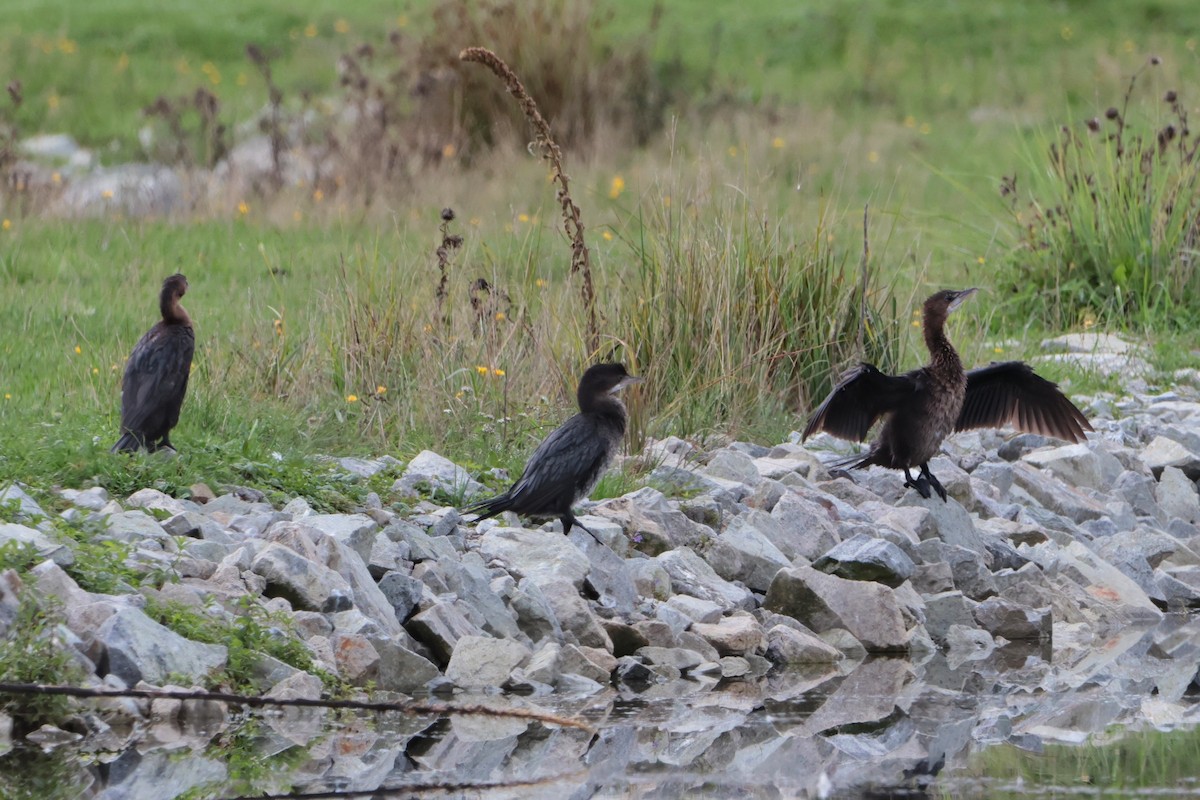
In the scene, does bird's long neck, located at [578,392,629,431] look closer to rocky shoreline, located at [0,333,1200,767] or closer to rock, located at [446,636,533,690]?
rocky shoreline, located at [0,333,1200,767]

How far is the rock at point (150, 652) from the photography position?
4.59 metres

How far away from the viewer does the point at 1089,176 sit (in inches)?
426

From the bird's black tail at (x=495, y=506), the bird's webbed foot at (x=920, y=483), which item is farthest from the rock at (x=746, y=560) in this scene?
the bird's webbed foot at (x=920, y=483)

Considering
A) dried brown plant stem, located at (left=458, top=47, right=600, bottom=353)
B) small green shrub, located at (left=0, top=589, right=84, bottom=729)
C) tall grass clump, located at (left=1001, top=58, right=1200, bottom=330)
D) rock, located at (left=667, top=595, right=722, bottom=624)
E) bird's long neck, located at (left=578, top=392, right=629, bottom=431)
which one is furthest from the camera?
tall grass clump, located at (left=1001, top=58, right=1200, bottom=330)

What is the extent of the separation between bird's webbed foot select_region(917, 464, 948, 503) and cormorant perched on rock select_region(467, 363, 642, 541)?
145cm

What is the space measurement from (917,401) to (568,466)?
160cm

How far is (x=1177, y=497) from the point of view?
25.6 feet

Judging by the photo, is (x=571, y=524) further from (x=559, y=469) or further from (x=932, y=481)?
(x=932, y=481)

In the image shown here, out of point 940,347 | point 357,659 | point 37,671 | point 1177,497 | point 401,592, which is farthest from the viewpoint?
point 1177,497

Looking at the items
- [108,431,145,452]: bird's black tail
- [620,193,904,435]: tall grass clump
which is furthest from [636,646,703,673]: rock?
[620,193,904,435]: tall grass clump

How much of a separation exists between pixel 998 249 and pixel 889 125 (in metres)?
7.27

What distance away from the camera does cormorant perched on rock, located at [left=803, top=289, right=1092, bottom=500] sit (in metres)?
6.67

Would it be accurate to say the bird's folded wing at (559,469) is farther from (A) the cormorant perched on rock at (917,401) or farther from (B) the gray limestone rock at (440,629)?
(A) the cormorant perched on rock at (917,401)

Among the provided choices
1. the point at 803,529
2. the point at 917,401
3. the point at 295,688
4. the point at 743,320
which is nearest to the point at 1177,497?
the point at 917,401
